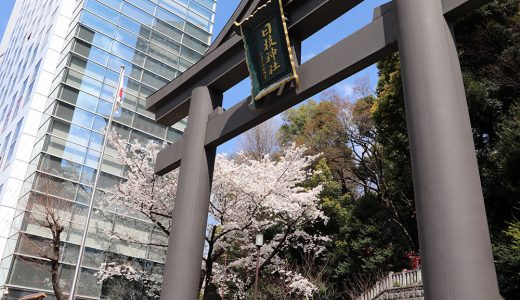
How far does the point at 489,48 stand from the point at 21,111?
21.8 m

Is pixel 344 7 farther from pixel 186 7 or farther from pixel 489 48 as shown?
pixel 186 7

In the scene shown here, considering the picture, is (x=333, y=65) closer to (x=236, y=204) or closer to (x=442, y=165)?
(x=442, y=165)

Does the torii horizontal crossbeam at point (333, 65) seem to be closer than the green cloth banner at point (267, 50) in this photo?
Yes

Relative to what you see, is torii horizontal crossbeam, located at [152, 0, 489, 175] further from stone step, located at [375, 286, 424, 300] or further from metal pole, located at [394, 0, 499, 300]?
stone step, located at [375, 286, 424, 300]

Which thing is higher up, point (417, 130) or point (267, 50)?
point (267, 50)

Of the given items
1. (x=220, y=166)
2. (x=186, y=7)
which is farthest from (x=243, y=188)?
(x=186, y=7)

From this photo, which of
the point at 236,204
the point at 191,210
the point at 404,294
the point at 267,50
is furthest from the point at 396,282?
Result: the point at 267,50

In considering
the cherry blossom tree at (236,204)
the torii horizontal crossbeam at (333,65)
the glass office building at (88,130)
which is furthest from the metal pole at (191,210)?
the glass office building at (88,130)

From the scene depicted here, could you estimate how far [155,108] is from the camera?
6852mm

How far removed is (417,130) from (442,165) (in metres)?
0.32

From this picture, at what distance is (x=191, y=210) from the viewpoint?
505cm

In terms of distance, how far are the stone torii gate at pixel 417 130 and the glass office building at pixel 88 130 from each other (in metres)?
14.5

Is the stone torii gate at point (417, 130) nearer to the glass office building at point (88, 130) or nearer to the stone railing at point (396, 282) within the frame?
the stone railing at point (396, 282)

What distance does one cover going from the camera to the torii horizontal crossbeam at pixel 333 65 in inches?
147
